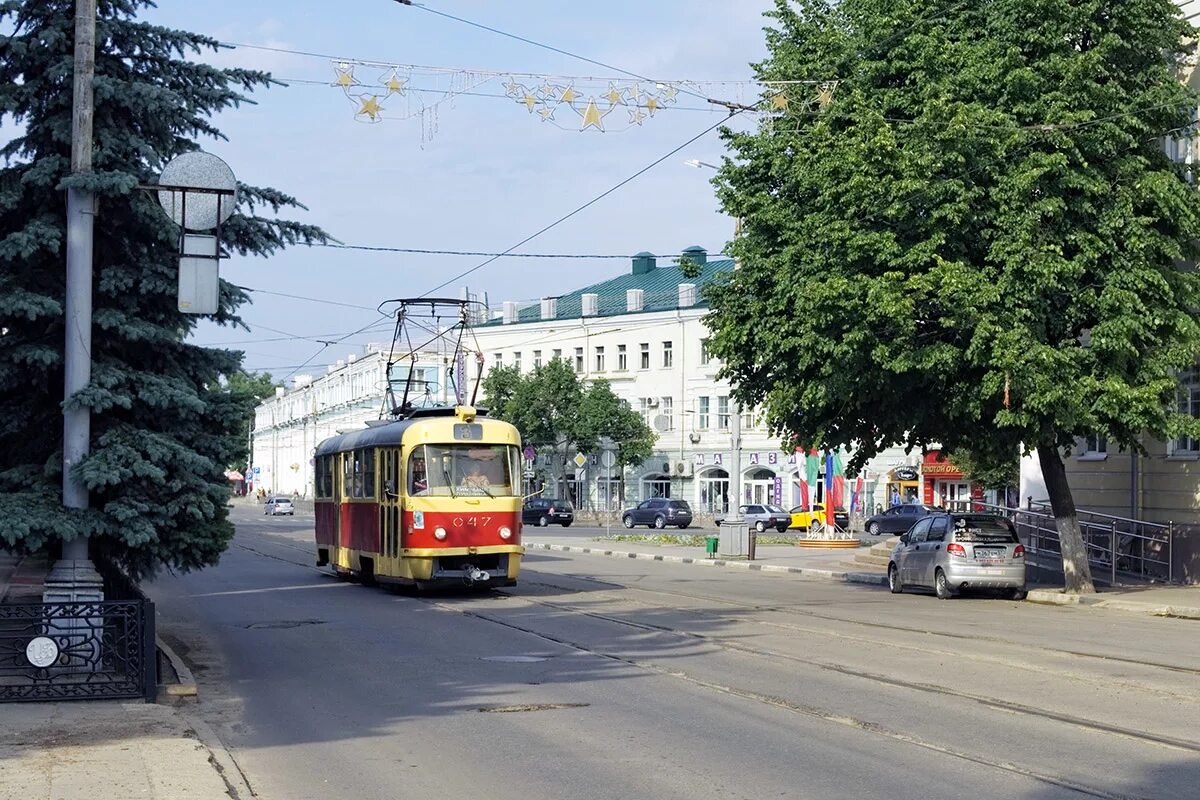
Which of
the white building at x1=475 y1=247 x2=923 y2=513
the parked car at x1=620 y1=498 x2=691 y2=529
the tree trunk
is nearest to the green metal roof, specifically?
the white building at x1=475 y1=247 x2=923 y2=513

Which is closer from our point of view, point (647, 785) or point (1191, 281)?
point (647, 785)

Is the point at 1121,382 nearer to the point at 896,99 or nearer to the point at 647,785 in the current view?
the point at 896,99

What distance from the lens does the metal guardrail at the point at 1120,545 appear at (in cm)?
3027

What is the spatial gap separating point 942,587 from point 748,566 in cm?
1181

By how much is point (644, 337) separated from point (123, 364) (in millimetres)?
66169

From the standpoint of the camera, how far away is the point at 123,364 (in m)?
14.7

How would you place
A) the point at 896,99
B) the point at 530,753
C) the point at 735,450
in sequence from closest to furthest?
the point at 530,753
the point at 896,99
the point at 735,450

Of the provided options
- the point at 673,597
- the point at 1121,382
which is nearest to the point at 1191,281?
the point at 1121,382

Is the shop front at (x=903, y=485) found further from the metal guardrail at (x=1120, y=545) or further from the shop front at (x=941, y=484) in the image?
the metal guardrail at (x=1120, y=545)

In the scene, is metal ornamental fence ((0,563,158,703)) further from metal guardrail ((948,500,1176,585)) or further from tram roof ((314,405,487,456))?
metal guardrail ((948,500,1176,585))

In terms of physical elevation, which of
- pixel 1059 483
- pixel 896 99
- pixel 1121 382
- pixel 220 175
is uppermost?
pixel 896 99

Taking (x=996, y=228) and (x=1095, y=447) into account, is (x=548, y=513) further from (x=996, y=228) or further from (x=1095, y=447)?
(x=996, y=228)

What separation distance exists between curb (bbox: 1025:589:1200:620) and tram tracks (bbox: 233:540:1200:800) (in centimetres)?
571

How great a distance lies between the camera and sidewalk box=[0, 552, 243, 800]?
8953mm
